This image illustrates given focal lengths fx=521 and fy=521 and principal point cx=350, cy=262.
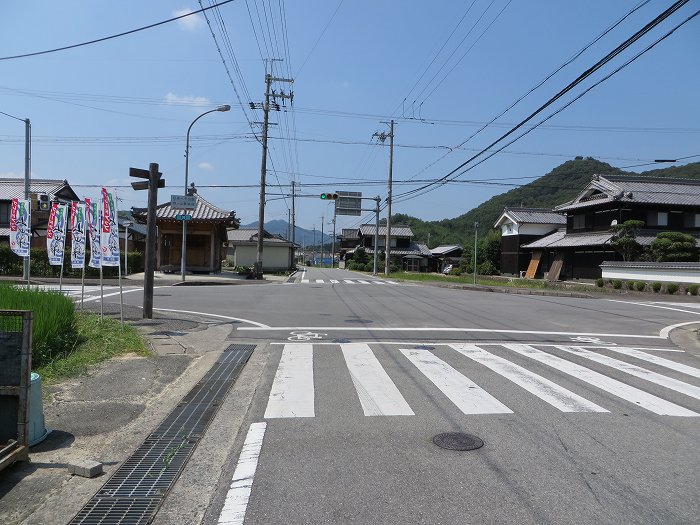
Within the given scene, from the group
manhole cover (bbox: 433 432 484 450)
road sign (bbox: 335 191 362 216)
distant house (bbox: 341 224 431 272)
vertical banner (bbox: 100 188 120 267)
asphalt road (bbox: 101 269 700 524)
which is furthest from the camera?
distant house (bbox: 341 224 431 272)

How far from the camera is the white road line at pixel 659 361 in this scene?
26.7 feet

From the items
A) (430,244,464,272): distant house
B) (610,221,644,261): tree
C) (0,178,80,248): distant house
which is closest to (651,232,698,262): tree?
(610,221,644,261): tree

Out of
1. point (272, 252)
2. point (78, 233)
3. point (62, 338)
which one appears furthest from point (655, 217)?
point (62, 338)

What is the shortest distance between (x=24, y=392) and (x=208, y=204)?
102 ft

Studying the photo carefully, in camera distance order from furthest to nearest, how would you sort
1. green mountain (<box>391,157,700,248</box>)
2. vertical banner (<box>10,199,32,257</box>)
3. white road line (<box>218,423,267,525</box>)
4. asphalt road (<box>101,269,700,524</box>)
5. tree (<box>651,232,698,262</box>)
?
green mountain (<box>391,157,700,248</box>) → tree (<box>651,232,698,262</box>) → vertical banner (<box>10,199,32,257</box>) → asphalt road (<box>101,269,700,524</box>) → white road line (<box>218,423,267,525</box>)

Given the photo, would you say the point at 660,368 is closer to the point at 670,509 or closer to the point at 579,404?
the point at 579,404

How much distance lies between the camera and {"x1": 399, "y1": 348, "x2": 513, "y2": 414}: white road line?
18.7 feet

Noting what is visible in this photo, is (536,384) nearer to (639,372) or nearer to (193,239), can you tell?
(639,372)

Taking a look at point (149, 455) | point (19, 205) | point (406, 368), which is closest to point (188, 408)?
point (149, 455)

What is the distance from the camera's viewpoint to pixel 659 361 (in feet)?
29.1

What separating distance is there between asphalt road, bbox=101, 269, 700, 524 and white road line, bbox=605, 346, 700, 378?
0.09m

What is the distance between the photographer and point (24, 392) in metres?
4.04

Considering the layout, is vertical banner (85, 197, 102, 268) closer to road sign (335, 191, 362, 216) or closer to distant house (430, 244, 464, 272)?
road sign (335, 191, 362, 216)

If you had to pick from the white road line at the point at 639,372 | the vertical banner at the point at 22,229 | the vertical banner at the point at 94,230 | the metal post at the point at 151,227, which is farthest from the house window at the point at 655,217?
the vertical banner at the point at 22,229
